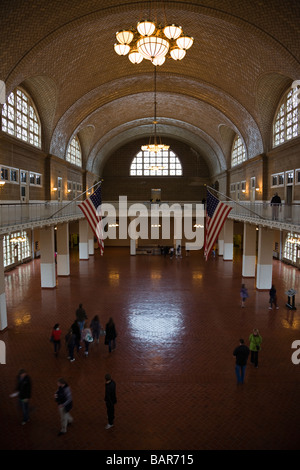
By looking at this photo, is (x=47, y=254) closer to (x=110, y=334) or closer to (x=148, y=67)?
(x=110, y=334)

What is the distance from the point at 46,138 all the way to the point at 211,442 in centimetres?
1923

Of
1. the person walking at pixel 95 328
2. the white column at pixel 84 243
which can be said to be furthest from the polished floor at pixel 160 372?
the white column at pixel 84 243

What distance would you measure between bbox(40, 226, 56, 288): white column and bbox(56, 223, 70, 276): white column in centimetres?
240

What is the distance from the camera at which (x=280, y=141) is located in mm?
19500

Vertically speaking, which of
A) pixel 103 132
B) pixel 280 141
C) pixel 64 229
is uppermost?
pixel 103 132

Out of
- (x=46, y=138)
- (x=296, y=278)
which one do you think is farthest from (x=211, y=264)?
(x=46, y=138)

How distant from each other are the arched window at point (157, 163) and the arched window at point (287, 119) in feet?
62.5

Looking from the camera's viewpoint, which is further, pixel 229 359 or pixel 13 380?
pixel 229 359

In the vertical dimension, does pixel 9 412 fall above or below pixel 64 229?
below

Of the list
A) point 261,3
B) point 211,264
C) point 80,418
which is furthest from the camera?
point 211,264

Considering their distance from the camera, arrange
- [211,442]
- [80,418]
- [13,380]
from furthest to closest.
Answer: [13,380] < [80,418] < [211,442]

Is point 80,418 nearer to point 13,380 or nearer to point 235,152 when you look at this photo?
point 13,380

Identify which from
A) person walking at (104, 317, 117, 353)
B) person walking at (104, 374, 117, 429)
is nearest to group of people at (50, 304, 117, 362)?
person walking at (104, 317, 117, 353)

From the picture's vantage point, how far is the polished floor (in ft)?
20.4
